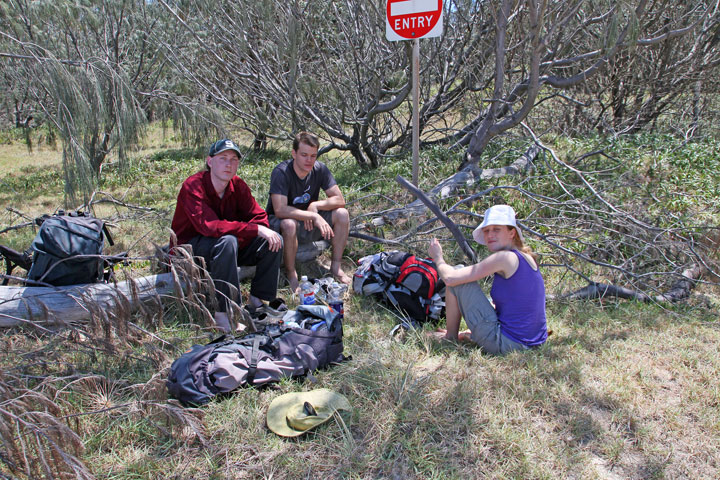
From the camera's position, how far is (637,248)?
4.25m

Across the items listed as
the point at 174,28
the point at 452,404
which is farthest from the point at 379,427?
the point at 174,28

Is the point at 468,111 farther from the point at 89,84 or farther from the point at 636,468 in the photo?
the point at 636,468

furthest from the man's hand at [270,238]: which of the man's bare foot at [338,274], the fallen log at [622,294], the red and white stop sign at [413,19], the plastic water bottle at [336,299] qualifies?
the fallen log at [622,294]

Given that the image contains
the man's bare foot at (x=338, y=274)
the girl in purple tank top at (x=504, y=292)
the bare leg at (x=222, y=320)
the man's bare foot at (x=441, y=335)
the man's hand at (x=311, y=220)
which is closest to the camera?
the girl in purple tank top at (x=504, y=292)

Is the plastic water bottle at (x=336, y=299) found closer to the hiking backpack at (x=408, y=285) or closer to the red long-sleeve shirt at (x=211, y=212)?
the hiking backpack at (x=408, y=285)

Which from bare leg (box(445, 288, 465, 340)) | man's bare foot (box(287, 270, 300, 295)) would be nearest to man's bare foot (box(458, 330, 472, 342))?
bare leg (box(445, 288, 465, 340))

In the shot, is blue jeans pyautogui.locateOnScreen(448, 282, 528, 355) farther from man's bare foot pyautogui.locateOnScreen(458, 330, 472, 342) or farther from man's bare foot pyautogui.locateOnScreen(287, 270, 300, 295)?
man's bare foot pyautogui.locateOnScreen(287, 270, 300, 295)

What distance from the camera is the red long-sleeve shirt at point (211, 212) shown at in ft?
11.1

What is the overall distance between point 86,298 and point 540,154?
5321 mm

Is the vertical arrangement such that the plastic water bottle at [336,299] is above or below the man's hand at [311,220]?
below

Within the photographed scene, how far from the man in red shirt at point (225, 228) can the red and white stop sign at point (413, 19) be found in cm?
188

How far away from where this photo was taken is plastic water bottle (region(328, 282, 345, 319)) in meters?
3.50

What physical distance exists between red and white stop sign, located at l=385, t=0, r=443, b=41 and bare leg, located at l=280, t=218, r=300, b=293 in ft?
6.24

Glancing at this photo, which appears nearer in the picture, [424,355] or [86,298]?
[86,298]
